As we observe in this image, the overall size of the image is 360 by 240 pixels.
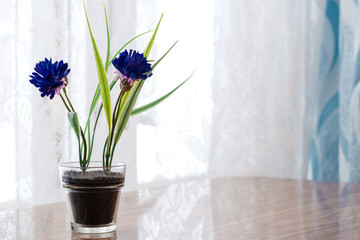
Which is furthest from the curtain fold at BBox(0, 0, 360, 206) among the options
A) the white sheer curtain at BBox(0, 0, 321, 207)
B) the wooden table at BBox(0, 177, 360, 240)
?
the wooden table at BBox(0, 177, 360, 240)

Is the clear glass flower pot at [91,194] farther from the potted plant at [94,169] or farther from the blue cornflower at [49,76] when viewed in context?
the blue cornflower at [49,76]

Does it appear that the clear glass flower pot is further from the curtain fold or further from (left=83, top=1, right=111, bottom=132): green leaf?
the curtain fold

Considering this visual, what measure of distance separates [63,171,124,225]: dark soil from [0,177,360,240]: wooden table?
32 mm

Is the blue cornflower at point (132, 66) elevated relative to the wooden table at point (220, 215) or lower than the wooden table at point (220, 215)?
elevated

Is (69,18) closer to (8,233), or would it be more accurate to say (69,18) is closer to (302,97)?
(8,233)

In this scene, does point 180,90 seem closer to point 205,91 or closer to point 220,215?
point 205,91

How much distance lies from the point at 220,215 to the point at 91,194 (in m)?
0.31

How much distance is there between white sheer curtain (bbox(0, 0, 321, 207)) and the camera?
4.58ft

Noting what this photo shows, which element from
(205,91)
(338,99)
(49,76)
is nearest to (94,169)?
(49,76)

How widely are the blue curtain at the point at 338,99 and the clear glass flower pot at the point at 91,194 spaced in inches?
59.4

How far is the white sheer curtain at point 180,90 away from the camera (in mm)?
1395

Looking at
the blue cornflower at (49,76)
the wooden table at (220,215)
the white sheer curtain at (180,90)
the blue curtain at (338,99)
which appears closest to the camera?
the blue cornflower at (49,76)

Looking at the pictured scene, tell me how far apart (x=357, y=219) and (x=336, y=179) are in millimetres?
1292

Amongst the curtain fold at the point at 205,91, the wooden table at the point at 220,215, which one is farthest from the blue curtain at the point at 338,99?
the wooden table at the point at 220,215
